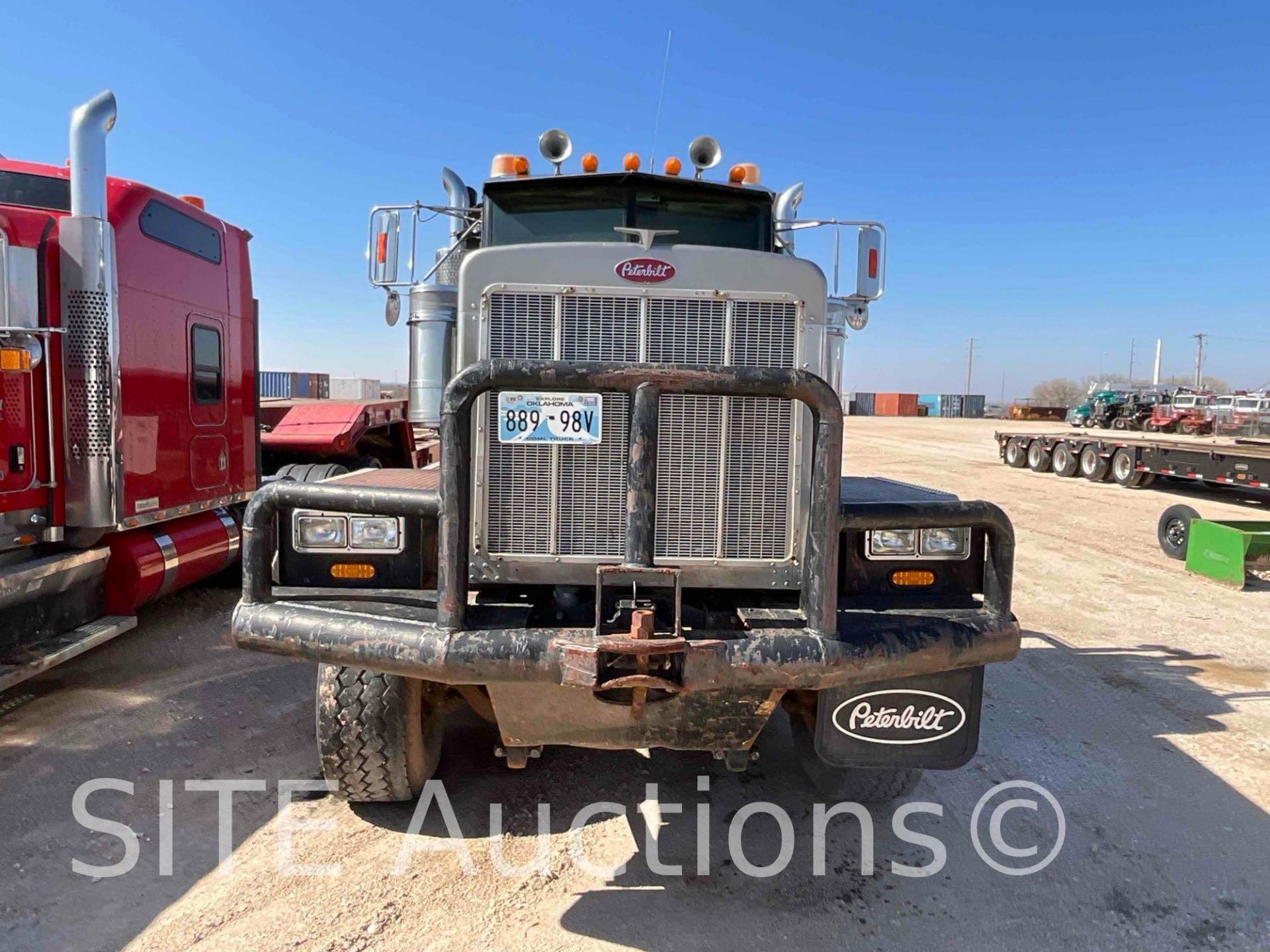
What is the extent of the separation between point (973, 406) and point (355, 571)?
75319 mm

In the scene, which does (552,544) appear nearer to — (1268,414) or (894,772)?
(894,772)

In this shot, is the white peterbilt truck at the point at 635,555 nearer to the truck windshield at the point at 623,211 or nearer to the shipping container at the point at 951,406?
the truck windshield at the point at 623,211

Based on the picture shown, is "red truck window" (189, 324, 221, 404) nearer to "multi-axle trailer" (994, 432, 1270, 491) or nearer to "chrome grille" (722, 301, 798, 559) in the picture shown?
"chrome grille" (722, 301, 798, 559)

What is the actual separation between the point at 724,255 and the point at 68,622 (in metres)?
4.53

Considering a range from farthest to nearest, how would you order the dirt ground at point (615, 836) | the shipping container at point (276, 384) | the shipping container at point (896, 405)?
the shipping container at point (896, 405) → the shipping container at point (276, 384) → the dirt ground at point (615, 836)

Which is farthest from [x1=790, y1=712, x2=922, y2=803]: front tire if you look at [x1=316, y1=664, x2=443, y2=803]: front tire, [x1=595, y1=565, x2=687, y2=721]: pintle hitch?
[x1=316, y1=664, x2=443, y2=803]: front tire

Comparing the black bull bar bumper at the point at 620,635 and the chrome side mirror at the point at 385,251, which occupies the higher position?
the chrome side mirror at the point at 385,251

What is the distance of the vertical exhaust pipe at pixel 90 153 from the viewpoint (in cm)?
453

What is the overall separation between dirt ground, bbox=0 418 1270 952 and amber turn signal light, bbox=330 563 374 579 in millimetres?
1078

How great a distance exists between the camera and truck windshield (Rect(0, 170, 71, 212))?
4.86 metres

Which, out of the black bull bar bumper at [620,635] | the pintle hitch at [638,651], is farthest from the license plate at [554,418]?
the pintle hitch at [638,651]

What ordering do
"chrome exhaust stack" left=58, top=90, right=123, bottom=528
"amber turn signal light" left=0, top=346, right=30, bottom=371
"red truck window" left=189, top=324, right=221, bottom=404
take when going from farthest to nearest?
"red truck window" left=189, top=324, right=221, bottom=404 < "chrome exhaust stack" left=58, top=90, right=123, bottom=528 < "amber turn signal light" left=0, top=346, right=30, bottom=371

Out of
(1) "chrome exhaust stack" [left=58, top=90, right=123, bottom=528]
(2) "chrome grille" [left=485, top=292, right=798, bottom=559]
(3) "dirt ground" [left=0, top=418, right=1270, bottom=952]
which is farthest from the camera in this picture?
(1) "chrome exhaust stack" [left=58, top=90, right=123, bottom=528]

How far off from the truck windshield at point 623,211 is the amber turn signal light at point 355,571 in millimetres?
1954
